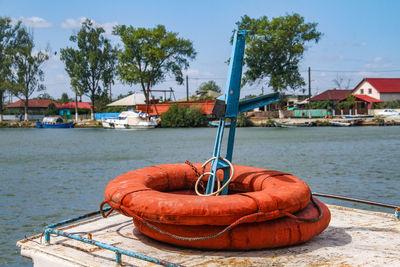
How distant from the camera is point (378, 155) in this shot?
2638 centimetres

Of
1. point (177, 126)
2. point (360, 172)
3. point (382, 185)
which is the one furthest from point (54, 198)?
point (177, 126)

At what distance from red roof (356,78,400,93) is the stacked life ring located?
77003mm

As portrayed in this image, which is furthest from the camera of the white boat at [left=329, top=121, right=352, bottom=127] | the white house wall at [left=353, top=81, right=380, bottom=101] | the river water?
the white house wall at [left=353, top=81, right=380, bottom=101]

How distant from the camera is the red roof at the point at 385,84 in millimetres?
76012

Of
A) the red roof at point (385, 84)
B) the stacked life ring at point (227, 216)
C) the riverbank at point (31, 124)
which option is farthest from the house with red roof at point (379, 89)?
the stacked life ring at point (227, 216)

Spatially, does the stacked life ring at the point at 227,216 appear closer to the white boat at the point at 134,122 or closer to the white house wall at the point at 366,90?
the white boat at the point at 134,122

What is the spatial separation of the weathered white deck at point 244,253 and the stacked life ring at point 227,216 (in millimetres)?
146

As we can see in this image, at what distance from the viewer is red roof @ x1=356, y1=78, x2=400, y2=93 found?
76012mm

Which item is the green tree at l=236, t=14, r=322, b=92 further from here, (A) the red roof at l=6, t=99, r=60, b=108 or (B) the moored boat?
(A) the red roof at l=6, t=99, r=60, b=108

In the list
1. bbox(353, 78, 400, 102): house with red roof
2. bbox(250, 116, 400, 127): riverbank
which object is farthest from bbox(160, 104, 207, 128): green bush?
bbox(353, 78, 400, 102): house with red roof

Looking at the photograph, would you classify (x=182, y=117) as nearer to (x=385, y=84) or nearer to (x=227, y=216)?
(x=385, y=84)

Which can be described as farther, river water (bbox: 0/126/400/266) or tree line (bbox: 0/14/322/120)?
tree line (bbox: 0/14/322/120)

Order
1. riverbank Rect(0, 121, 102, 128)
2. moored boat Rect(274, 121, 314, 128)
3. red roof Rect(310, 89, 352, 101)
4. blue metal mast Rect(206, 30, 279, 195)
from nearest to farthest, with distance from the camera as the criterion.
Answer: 1. blue metal mast Rect(206, 30, 279, 195)
2. moored boat Rect(274, 121, 314, 128)
3. riverbank Rect(0, 121, 102, 128)
4. red roof Rect(310, 89, 352, 101)

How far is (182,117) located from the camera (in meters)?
65.4
